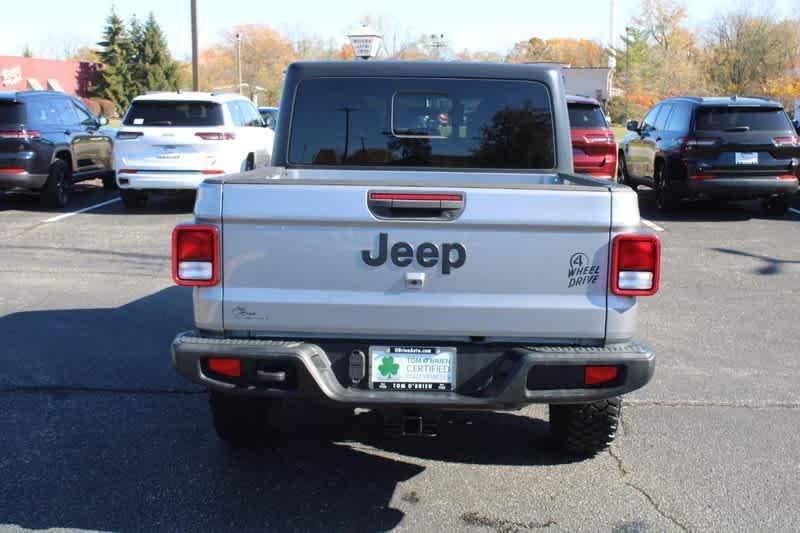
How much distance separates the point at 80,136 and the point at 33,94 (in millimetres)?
1361

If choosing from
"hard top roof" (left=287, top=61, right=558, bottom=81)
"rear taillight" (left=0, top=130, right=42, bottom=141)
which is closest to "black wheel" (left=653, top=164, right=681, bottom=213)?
"hard top roof" (left=287, top=61, right=558, bottom=81)

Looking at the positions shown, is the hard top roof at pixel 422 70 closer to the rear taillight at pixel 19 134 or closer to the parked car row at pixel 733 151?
the parked car row at pixel 733 151

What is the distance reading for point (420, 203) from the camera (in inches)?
140

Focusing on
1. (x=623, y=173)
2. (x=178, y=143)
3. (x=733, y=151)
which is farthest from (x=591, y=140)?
(x=178, y=143)

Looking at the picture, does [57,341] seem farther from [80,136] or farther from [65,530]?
[80,136]

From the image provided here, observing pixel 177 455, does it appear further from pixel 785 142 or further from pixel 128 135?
pixel 785 142

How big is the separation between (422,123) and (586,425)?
74.3 inches

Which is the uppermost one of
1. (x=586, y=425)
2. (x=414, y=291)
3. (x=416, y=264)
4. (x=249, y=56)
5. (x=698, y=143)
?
(x=249, y=56)

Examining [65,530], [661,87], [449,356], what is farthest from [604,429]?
[661,87]

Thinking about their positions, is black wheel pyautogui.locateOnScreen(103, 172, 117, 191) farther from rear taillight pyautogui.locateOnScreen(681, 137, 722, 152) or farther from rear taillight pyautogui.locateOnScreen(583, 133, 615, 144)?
rear taillight pyautogui.locateOnScreen(681, 137, 722, 152)

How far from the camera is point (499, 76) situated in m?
4.87

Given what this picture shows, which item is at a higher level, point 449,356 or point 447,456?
point 449,356

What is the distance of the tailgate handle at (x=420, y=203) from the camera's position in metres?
3.54

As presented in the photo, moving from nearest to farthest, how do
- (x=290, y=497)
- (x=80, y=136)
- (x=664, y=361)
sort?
(x=290, y=497), (x=664, y=361), (x=80, y=136)
